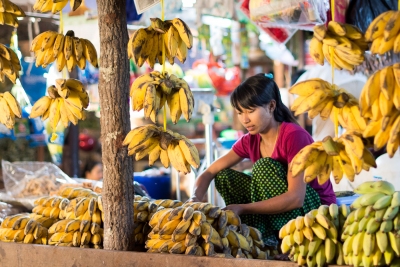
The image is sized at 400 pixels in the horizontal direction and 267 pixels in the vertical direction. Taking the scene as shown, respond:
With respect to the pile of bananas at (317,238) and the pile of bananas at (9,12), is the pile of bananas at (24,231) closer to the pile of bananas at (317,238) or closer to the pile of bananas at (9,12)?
the pile of bananas at (9,12)

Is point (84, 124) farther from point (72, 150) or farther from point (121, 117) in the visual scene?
point (121, 117)

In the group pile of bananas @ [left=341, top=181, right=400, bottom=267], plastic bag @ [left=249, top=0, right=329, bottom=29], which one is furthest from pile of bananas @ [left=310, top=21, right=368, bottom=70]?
plastic bag @ [left=249, top=0, right=329, bottom=29]

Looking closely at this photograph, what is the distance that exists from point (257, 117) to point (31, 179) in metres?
2.24

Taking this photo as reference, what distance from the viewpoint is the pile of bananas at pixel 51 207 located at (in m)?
2.64

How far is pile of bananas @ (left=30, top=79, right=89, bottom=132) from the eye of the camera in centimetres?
238

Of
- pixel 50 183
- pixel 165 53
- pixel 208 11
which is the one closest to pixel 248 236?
pixel 165 53

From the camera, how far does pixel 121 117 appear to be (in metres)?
2.34

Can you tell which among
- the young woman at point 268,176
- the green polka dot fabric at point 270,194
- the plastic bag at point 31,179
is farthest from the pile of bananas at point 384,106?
the plastic bag at point 31,179

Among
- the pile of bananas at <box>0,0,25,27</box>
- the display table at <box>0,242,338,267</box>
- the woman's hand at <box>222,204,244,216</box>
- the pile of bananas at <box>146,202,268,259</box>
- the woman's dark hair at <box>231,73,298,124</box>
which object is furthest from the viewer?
the woman's dark hair at <box>231,73,298,124</box>

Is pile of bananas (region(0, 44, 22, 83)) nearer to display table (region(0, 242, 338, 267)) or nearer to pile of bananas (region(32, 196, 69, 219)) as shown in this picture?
pile of bananas (region(32, 196, 69, 219))

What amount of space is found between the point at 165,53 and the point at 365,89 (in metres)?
0.87

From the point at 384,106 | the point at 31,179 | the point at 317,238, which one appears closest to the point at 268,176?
the point at 317,238

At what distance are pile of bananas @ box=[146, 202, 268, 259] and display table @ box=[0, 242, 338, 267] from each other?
0.16 feet

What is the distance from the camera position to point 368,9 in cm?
397
